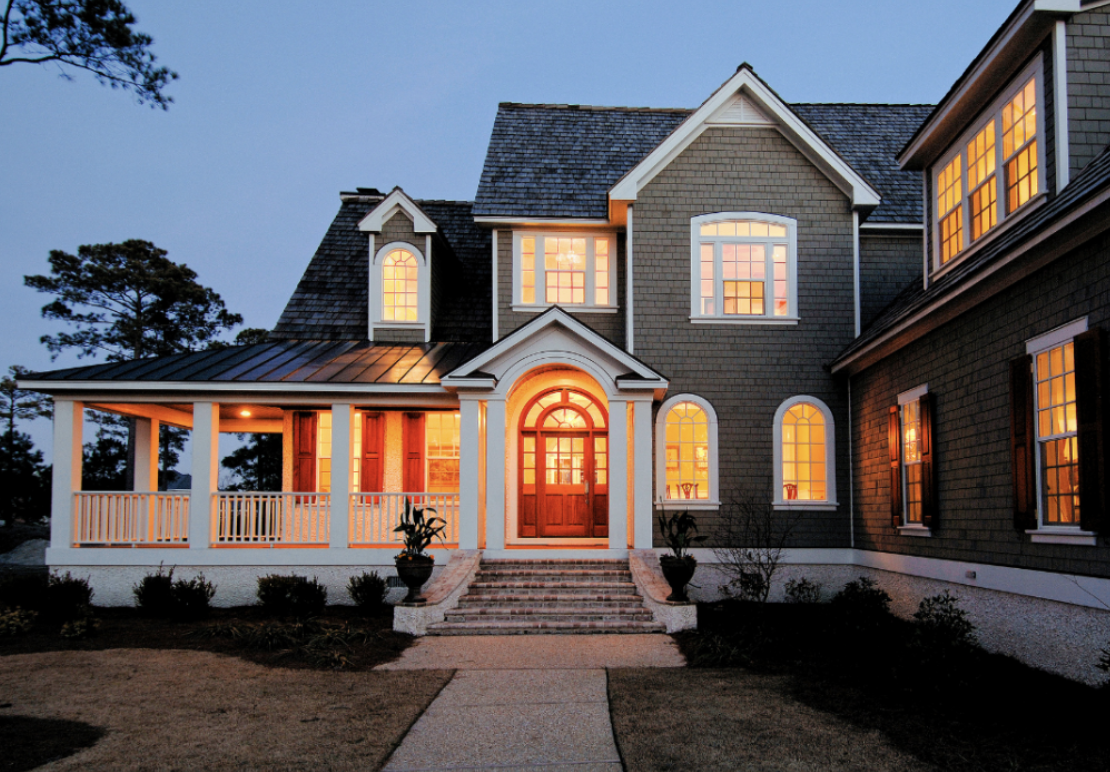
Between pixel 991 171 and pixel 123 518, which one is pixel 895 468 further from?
pixel 123 518

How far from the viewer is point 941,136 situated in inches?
458

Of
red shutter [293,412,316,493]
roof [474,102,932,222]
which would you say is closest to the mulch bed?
roof [474,102,932,222]

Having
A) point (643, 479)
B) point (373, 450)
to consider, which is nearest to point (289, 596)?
point (373, 450)

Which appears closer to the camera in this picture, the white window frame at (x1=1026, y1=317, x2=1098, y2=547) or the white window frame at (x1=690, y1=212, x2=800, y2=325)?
the white window frame at (x1=1026, y1=317, x2=1098, y2=547)

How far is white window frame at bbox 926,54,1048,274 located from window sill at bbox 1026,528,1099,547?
3.52 metres

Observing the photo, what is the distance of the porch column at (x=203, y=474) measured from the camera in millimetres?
14078

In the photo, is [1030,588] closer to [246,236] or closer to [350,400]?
[350,400]

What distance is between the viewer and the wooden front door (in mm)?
15844

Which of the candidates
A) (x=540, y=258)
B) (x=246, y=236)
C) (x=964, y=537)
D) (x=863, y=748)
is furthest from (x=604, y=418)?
(x=246, y=236)

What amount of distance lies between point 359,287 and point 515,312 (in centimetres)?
437

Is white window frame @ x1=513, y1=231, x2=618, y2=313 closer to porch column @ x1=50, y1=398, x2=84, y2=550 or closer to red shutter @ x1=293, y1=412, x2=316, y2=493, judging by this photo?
red shutter @ x1=293, y1=412, x2=316, y2=493

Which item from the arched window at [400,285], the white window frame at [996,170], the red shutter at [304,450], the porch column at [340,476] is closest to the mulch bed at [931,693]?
the white window frame at [996,170]

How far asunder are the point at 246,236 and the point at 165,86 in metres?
173

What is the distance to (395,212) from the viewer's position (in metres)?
17.2
